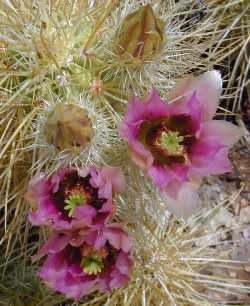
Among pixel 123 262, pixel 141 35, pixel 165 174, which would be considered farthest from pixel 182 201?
pixel 141 35

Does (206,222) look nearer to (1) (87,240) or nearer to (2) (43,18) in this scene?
(1) (87,240)

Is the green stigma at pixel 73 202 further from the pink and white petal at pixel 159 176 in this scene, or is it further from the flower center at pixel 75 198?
the pink and white petal at pixel 159 176

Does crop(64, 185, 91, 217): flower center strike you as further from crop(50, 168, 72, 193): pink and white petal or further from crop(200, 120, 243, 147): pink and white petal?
crop(200, 120, 243, 147): pink and white petal

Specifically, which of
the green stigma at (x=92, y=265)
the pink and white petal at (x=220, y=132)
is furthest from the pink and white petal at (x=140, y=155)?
the green stigma at (x=92, y=265)

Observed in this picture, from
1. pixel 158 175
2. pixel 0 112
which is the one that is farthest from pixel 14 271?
pixel 158 175

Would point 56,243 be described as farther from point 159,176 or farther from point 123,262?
point 159,176
